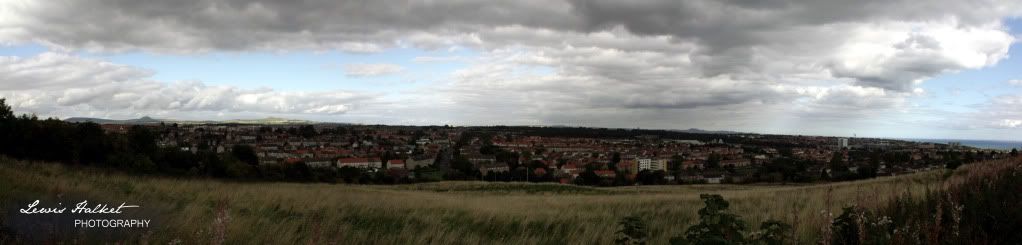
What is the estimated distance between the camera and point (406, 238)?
6.73 m

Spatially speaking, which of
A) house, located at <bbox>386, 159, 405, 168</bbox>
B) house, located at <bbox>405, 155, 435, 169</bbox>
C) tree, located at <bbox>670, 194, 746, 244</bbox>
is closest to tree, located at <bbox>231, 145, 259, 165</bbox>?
house, located at <bbox>386, 159, 405, 168</bbox>

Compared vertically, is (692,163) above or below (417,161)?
above

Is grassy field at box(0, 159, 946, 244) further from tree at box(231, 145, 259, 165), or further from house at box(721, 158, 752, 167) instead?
house at box(721, 158, 752, 167)

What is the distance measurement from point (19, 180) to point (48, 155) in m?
30.1

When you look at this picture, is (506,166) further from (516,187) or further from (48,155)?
(48,155)

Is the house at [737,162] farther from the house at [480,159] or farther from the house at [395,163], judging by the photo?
the house at [395,163]

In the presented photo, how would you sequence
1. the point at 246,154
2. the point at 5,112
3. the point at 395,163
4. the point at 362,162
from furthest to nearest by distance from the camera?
the point at 395,163 < the point at 362,162 < the point at 246,154 < the point at 5,112

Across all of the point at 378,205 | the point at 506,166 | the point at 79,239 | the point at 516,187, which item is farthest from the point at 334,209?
the point at 506,166

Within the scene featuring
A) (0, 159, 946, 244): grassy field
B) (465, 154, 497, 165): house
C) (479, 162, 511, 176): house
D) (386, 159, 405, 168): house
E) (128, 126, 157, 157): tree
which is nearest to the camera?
(0, 159, 946, 244): grassy field

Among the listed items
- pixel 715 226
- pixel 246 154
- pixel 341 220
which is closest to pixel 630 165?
pixel 246 154

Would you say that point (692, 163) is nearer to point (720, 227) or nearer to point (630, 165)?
point (630, 165)

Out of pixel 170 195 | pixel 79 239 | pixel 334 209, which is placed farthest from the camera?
pixel 170 195

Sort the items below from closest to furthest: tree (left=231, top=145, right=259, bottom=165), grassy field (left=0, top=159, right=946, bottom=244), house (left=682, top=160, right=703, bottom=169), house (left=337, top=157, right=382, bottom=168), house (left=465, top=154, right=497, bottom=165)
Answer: grassy field (left=0, top=159, right=946, bottom=244)
tree (left=231, top=145, right=259, bottom=165)
house (left=337, top=157, right=382, bottom=168)
house (left=465, top=154, right=497, bottom=165)
house (left=682, top=160, right=703, bottom=169)

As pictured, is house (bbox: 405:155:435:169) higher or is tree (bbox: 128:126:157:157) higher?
tree (bbox: 128:126:157:157)
